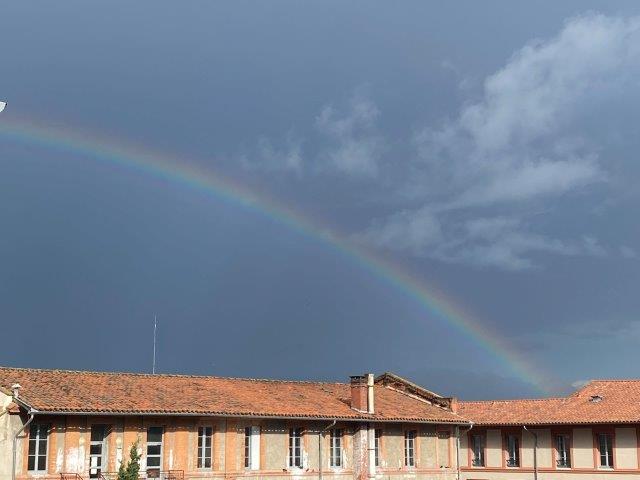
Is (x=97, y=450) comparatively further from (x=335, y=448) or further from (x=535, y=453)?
(x=535, y=453)

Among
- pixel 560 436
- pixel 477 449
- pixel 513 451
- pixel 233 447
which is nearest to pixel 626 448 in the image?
pixel 560 436

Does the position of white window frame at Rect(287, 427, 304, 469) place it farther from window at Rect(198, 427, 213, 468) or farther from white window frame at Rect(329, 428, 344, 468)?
window at Rect(198, 427, 213, 468)

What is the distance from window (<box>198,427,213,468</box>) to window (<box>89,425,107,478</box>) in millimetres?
4487

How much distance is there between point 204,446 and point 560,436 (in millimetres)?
26697

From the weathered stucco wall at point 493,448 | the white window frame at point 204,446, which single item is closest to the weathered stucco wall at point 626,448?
the weathered stucco wall at point 493,448

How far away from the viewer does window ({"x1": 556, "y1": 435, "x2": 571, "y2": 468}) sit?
55438mm

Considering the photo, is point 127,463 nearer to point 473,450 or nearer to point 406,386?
point 406,386

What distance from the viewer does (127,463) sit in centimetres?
3566

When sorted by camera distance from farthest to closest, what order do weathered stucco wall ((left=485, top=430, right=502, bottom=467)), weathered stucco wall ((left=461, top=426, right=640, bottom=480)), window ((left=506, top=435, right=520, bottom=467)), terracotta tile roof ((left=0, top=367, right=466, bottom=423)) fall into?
1. weathered stucco wall ((left=485, top=430, right=502, bottom=467))
2. window ((left=506, top=435, right=520, bottom=467))
3. weathered stucco wall ((left=461, top=426, right=640, bottom=480))
4. terracotta tile roof ((left=0, top=367, right=466, bottom=423))

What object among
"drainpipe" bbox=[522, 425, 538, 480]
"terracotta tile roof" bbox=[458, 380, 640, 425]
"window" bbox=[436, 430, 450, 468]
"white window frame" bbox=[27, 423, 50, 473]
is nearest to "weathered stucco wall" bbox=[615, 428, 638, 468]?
"terracotta tile roof" bbox=[458, 380, 640, 425]

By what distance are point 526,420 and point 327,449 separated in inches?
710

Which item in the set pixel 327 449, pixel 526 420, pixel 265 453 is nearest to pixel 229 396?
pixel 265 453

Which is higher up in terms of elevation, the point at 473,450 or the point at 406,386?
the point at 406,386

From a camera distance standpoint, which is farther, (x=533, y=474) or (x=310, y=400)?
(x=533, y=474)
